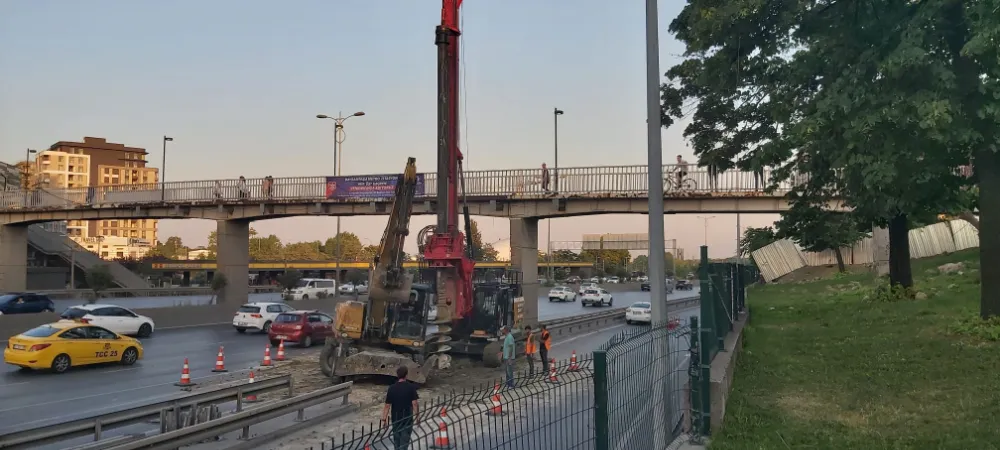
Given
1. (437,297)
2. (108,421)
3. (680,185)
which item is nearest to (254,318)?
(437,297)

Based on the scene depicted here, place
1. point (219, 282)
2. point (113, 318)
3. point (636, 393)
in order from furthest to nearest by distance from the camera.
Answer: point (219, 282), point (113, 318), point (636, 393)

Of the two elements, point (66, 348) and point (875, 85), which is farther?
point (66, 348)

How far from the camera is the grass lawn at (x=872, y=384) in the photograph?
896 cm

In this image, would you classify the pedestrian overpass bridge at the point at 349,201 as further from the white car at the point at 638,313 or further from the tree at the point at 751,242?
the tree at the point at 751,242

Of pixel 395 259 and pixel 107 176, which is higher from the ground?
pixel 107 176

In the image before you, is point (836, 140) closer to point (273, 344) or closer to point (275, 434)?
point (275, 434)

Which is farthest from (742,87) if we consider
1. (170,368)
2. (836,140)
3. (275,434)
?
(170,368)

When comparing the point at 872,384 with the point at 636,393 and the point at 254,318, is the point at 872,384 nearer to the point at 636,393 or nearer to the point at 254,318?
the point at 636,393

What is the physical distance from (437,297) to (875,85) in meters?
11.9

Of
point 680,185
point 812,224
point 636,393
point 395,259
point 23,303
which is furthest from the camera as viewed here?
point 23,303

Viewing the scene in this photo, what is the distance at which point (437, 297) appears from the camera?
2048 cm

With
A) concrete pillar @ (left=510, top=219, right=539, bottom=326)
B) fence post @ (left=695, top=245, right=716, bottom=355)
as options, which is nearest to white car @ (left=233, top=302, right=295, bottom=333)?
concrete pillar @ (left=510, top=219, right=539, bottom=326)

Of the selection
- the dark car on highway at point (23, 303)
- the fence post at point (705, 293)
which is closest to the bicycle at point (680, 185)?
the fence post at point (705, 293)

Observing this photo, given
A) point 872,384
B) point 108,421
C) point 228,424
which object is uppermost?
point 872,384
